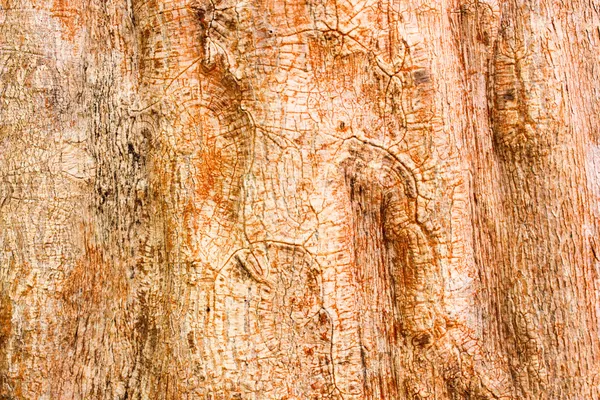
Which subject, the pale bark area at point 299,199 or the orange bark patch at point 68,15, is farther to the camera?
the orange bark patch at point 68,15

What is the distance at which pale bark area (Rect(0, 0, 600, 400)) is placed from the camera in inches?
74.2

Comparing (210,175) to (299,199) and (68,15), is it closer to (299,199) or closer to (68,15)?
(299,199)

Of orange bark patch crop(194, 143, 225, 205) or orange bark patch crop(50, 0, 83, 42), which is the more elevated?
orange bark patch crop(50, 0, 83, 42)

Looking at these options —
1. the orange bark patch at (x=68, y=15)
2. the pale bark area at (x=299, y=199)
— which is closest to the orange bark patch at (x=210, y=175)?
the pale bark area at (x=299, y=199)

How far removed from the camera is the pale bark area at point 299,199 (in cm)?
188

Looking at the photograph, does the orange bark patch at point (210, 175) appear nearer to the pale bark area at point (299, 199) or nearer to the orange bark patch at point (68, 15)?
the pale bark area at point (299, 199)

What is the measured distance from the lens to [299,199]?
1.88 meters

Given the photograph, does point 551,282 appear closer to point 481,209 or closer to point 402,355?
point 481,209

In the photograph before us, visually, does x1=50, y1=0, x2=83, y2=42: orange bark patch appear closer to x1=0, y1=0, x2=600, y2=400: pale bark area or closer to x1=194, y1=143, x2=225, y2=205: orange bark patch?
x1=0, y1=0, x2=600, y2=400: pale bark area

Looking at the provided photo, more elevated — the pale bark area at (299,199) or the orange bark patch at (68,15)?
the orange bark patch at (68,15)

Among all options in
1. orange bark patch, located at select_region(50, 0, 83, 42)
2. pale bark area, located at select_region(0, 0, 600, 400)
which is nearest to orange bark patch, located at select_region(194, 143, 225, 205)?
pale bark area, located at select_region(0, 0, 600, 400)

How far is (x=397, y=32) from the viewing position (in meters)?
1.93

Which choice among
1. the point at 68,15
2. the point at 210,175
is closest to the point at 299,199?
the point at 210,175

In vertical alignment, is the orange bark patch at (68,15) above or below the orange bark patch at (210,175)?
above
